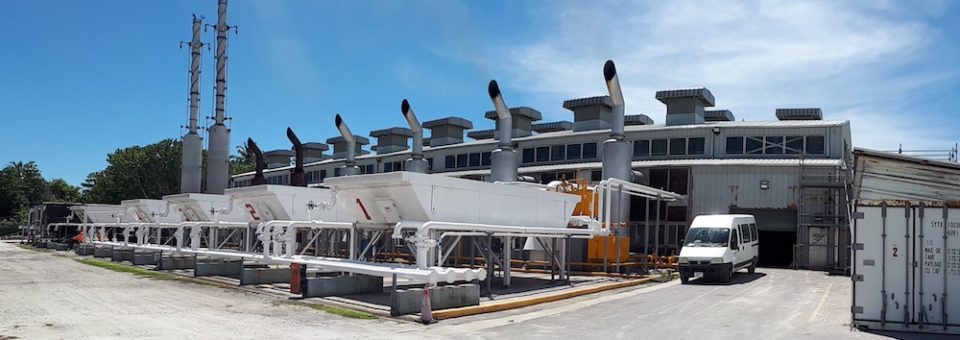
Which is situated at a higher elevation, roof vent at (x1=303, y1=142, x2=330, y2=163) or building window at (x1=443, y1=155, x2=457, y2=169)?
roof vent at (x1=303, y1=142, x2=330, y2=163)

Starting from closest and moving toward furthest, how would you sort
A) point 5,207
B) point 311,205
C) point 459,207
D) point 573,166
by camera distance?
point 459,207
point 311,205
point 573,166
point 5,207

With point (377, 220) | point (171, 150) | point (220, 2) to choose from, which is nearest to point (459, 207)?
point (377, 220)

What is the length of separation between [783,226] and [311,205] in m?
24.4

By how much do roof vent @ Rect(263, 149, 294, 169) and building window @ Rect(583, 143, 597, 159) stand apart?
42452 mm

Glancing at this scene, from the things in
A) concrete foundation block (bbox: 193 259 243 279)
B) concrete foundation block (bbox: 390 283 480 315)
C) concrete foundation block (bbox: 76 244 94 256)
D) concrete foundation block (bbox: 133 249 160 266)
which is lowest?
concrete foundation block (bbox: 76 244 94 256)

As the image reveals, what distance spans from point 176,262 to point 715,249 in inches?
861

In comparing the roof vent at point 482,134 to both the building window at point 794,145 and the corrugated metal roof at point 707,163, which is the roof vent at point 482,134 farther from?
the building window at point 794,145

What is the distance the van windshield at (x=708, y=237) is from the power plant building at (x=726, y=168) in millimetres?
3777

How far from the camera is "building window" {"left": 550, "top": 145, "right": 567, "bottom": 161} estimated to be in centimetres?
4431

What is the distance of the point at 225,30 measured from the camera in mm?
48844

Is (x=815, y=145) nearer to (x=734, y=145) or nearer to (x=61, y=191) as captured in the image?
(x=734, y=145)

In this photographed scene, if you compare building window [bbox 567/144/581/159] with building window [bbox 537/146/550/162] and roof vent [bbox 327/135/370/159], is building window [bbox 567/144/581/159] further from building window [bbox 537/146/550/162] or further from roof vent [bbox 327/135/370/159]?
roof vent [bbox 327/135/370/159]

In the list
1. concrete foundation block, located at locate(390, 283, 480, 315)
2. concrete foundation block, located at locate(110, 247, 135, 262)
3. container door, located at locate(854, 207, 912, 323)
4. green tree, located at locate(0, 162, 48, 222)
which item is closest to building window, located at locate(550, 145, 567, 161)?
concrete foundation block, located at locate(110, 247, 135, 262)

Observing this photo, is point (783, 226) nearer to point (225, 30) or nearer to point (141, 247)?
point (141, 247)
